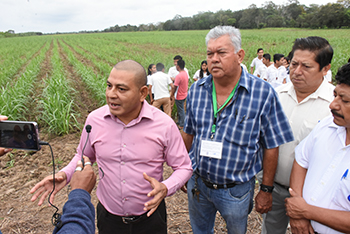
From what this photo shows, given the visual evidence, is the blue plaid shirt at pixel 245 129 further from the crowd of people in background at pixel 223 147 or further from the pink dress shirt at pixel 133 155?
the pink dress shirt at pixel 133 155

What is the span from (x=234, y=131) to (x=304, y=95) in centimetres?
73

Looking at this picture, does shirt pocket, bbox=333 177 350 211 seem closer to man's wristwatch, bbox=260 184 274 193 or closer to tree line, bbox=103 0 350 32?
man's wristwatch, bbox=260 184 274 193

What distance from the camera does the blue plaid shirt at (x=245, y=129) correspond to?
1585 mm

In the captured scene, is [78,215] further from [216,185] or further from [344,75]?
[344,75]

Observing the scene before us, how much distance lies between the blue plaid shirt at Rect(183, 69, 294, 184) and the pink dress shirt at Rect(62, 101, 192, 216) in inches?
10.4

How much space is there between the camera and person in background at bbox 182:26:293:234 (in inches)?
62.9

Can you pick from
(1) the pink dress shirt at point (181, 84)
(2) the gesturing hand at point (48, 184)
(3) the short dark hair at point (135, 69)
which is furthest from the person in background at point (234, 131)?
(1) the pink dress shirt at point (181, 84)

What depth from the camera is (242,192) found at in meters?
1.67

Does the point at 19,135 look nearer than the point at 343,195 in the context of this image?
No

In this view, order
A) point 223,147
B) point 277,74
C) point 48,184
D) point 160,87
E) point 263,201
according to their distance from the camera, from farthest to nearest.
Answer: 1. point 277,74
2. point 160,87
3. point 263,201
4. point 223,147
5. point 48,184

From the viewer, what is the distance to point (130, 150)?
1.53 meters

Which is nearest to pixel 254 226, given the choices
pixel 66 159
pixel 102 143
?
pixel 102 143

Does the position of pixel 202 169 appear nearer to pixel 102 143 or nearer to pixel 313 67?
pixel 102 143

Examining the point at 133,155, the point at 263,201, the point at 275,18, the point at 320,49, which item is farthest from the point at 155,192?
the point at 275,18
